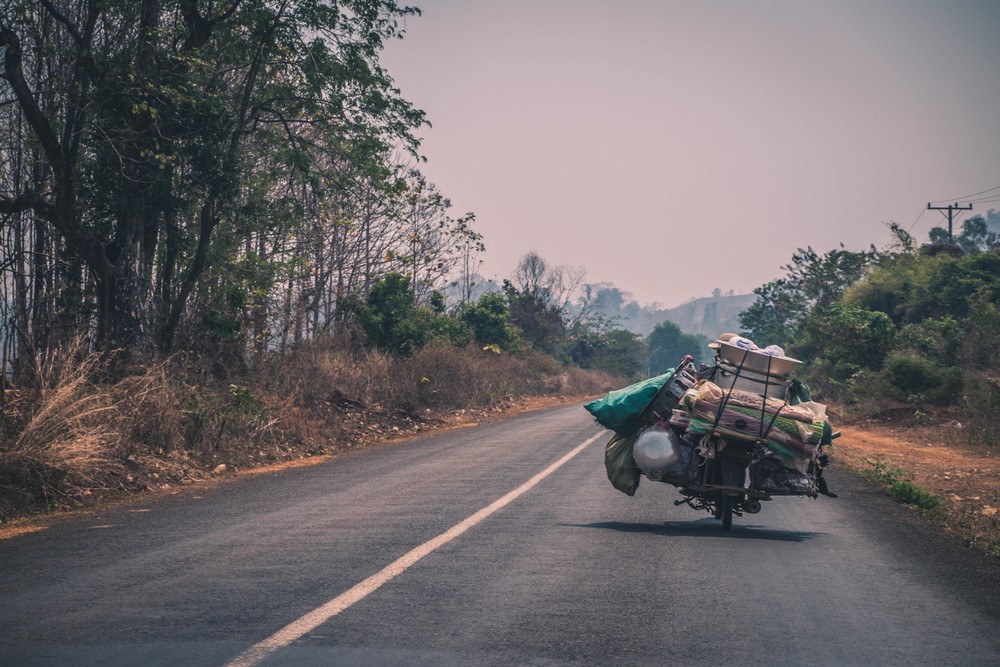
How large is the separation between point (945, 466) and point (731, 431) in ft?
34.0

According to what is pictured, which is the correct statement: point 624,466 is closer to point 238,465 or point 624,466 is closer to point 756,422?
point 756,422

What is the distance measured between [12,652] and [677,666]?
135 inches

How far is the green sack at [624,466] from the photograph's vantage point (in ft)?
31.7

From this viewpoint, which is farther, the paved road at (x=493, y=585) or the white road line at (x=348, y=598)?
the paved road at (x=493, y=585)

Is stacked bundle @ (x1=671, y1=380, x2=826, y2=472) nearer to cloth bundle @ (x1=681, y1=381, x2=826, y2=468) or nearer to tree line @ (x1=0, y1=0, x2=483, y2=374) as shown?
cloth bundle @ (x1=681, y1=381, x2=826, y2=468)

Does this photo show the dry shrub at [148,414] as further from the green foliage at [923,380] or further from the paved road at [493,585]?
the green foliage at [923,380]

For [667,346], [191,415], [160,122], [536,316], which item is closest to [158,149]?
[160,122]

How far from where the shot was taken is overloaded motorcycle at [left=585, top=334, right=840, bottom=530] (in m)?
8.85

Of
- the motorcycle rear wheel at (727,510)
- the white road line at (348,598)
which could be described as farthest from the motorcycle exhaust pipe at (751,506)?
the white road line at (348,598)

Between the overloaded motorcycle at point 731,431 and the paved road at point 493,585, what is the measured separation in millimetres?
491

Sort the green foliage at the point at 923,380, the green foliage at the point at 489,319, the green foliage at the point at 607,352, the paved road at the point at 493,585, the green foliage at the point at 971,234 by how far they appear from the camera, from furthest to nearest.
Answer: the green foliage at the point at 971,234
the green foliage at the point at 607,352
the green foliage at the point at 489,319
the green foliage at the point at 923,380
the paved road at the point at 493,585

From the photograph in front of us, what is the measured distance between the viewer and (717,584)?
21.6 ft

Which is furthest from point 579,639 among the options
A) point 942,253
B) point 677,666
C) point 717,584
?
point 942,253

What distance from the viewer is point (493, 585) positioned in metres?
6.36
